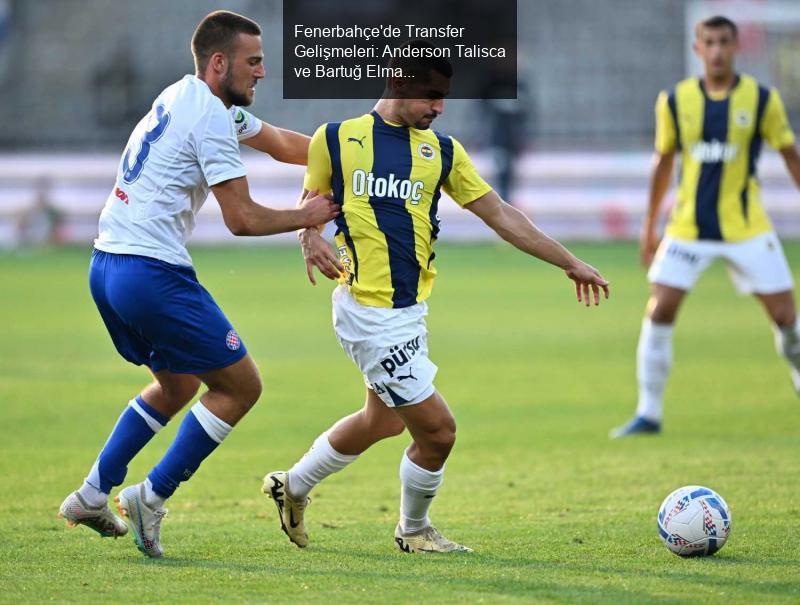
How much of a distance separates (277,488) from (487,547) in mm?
961

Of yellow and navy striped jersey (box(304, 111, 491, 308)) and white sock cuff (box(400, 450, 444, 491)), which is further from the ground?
yellow and navy striped jersey (box(304, 111, 491, 308))

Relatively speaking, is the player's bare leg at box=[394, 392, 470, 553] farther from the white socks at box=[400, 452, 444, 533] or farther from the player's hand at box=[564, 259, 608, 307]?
the player's hand at box=[564, 259, 608, 307]

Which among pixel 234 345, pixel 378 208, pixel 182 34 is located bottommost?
pixel 234 345

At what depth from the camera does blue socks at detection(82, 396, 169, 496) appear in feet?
19.0

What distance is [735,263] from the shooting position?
9.19 m

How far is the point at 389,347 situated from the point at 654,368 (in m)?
4.03

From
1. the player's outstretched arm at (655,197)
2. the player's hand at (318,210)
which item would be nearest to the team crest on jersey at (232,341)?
the player's hand at (318,210)

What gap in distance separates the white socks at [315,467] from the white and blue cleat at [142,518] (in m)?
0.62

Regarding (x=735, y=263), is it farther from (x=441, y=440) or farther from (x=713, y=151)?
Answer: (x=441, y=440)

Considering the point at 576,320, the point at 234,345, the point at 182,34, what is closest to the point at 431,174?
the point at 234,345

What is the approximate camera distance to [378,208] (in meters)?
5.66

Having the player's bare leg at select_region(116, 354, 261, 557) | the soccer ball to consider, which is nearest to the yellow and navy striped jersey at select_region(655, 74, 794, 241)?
the soccer ball

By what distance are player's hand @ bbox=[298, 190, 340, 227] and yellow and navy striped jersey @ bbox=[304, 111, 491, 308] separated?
140mm

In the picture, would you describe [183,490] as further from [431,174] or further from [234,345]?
[431,174]
